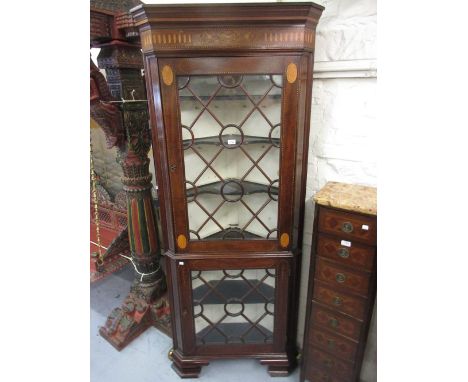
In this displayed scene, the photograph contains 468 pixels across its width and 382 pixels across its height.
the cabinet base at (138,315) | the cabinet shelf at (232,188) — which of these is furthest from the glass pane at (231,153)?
the cabinet base at (138,315)

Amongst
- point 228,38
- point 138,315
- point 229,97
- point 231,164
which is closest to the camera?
point 228,38

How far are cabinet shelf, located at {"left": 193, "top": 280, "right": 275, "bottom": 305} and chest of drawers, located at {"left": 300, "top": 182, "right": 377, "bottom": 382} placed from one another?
0.66 ft

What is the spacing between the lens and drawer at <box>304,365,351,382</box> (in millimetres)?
1249

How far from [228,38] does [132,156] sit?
790 millimetres

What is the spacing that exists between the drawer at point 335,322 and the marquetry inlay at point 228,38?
3.16 feet

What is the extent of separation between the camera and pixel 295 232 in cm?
127

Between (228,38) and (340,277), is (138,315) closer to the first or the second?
(340,277)

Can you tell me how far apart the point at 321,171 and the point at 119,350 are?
144cm

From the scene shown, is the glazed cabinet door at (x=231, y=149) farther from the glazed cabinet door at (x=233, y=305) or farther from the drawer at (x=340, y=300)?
the drawer at (x=340, y=300)

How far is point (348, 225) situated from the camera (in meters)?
1.00

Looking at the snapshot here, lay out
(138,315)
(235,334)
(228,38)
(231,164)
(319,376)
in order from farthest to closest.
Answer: (138,315), (235,334), (319,376), (231,164), (228,38)

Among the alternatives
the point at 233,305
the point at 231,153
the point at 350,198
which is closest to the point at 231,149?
the point at 231,153

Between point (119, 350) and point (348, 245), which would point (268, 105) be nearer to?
point (348, 245)
